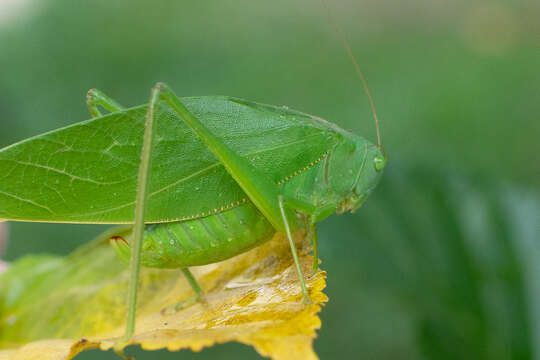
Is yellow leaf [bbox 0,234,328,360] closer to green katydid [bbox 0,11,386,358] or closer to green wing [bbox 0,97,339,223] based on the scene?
green katydid [bbox 0,11,386,358]

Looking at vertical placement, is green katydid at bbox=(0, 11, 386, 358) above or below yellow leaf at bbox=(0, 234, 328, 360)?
above

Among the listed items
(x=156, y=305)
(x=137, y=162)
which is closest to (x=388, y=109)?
(x=156, y=305)

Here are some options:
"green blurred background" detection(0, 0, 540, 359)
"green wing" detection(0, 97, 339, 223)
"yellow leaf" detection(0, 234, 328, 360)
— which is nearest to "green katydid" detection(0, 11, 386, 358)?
"green wing" detection(0, 97, 339, 223)

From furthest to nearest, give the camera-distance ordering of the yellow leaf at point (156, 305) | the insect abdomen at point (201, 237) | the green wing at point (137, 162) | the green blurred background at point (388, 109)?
the green blurred background at point (388, 109)
the insect abdomen at point (201, 237)
the green wing at point (137, 162)
the yellow leaf at point (156, 305)

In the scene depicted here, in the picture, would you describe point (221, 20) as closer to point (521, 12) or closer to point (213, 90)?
point (213, 90)

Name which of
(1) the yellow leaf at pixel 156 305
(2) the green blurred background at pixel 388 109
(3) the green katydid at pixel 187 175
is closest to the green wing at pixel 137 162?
(3) the green katydid at pixel 187 175

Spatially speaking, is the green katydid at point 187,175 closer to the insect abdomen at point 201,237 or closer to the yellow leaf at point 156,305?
the insect abdomen at point 201,237

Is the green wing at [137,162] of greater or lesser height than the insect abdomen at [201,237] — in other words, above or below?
above
